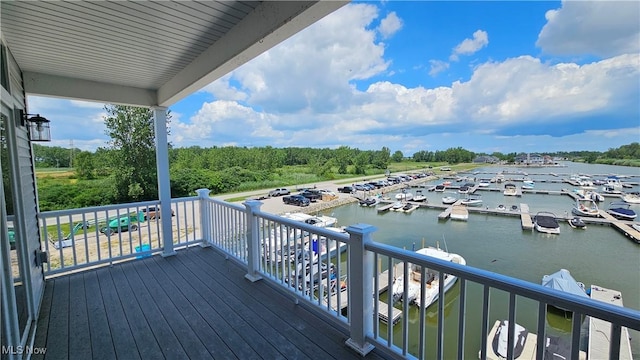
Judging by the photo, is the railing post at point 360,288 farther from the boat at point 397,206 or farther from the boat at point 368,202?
the boat at point 397,206

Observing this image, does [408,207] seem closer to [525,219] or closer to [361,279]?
[525,219]

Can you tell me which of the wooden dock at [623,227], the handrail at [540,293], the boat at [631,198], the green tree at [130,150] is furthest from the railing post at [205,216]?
the boat at [631,198]

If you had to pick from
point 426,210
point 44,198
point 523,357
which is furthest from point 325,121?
point 523,357

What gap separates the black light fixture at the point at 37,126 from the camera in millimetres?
3008

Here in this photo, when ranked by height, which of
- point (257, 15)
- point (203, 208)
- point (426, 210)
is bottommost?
point (426, 210)

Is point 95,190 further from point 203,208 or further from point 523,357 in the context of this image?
point 523,357

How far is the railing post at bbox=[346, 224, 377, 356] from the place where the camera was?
6.24 ft

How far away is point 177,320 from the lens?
2.42 metres

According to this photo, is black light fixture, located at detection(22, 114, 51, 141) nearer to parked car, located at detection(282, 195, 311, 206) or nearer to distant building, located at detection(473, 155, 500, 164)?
parked car, located at detection(282, 195, 311, 206)

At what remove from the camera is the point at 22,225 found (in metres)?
2.28

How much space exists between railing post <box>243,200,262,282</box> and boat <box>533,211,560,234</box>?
21632 millimetres

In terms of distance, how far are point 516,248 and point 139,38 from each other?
1981 cm

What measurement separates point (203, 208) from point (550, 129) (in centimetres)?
4067
